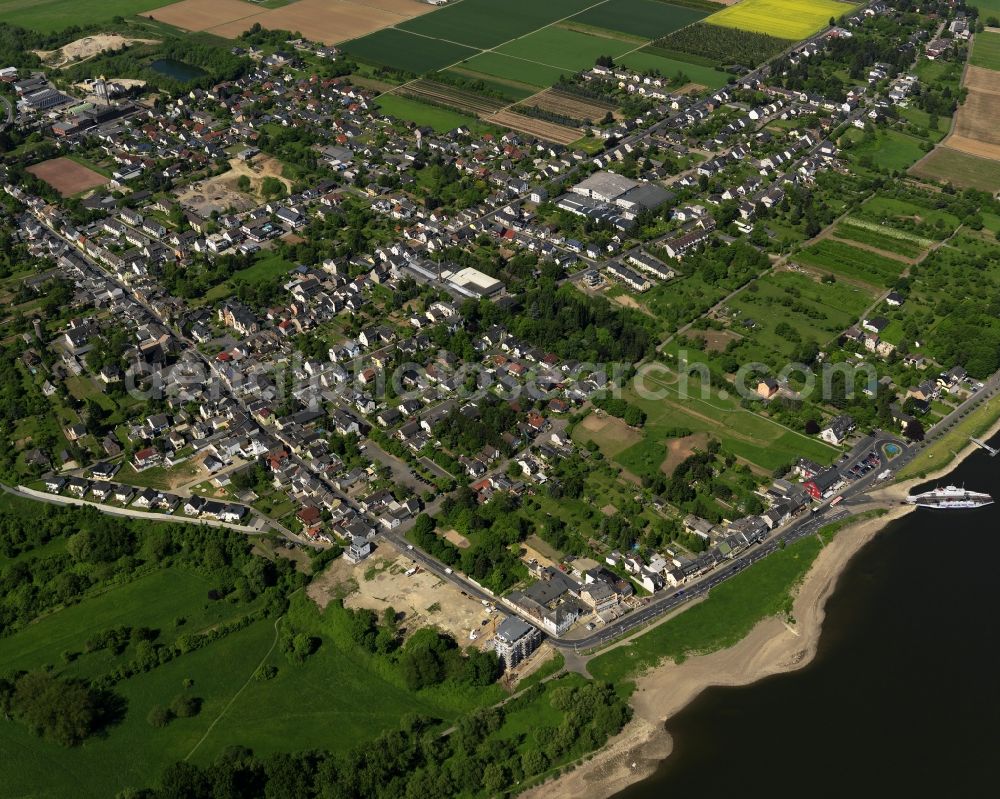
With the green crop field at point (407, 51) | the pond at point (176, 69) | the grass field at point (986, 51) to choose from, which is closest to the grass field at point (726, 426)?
the green crop field at point (407, 51)

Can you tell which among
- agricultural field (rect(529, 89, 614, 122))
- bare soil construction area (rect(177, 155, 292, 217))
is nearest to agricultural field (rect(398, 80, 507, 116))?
agricultural field (rect(529, 89, 614, 122))

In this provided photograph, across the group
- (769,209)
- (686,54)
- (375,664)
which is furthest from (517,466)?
(686,54)

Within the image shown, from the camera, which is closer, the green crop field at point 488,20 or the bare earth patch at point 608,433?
the bare earth patch at point 608,433

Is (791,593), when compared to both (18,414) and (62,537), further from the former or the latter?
(18,414)

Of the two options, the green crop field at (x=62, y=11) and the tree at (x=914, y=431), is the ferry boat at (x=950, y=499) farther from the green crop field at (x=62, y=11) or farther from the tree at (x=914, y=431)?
the green crop field at (x=62, y=11)

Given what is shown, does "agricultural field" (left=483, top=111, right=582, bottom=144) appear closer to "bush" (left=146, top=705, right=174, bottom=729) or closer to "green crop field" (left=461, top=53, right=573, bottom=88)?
"green crop field" (left=461, top=53, right=573, bottom=88)
